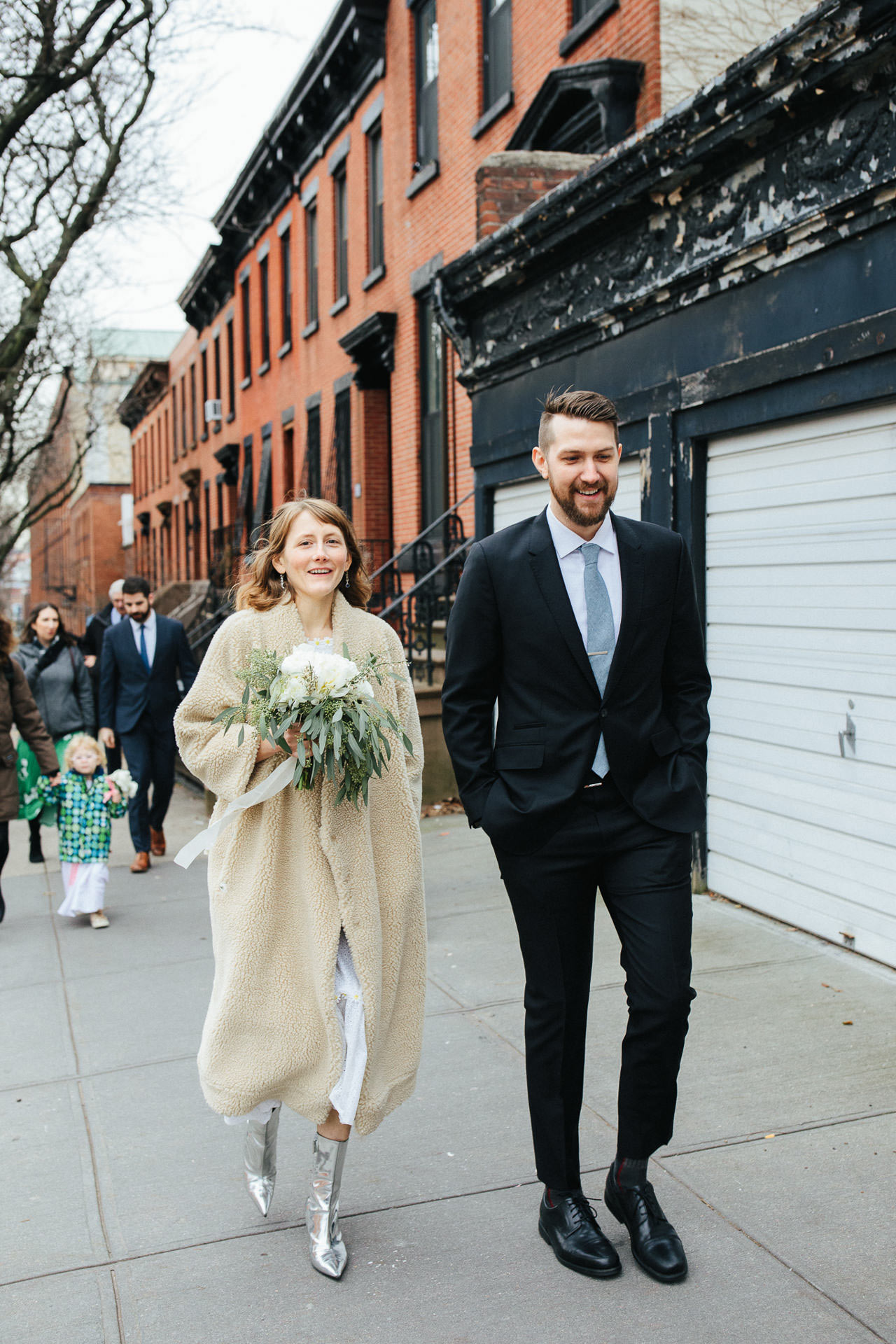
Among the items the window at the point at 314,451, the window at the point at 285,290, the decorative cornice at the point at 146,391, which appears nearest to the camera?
the window at the point at 314,451

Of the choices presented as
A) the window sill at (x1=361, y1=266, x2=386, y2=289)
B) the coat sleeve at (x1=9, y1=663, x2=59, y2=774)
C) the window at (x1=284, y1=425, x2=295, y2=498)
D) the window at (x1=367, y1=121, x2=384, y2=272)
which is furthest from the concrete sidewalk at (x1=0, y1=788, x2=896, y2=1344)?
the window at (x1=284, y1=425, x2=295, y2=498)

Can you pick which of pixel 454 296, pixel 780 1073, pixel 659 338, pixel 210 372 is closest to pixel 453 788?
pixel 454 296

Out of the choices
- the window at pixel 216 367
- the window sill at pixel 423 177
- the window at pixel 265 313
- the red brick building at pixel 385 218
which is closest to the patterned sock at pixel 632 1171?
the red brick building at pixel 385 218

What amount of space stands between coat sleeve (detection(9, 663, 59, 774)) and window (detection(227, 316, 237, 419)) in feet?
66.8

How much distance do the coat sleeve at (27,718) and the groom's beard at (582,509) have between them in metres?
4.91

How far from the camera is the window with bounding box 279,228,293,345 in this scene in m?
22.2

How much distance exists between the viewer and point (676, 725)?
132 inches

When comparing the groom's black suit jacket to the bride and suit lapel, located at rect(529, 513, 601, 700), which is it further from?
the bride

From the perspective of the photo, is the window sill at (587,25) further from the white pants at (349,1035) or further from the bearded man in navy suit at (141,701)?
the white pants at (349,1035)

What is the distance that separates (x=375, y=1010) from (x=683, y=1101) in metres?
1.51

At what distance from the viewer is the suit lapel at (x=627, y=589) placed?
3.21 meters

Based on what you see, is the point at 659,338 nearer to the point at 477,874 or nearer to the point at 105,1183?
the point at 477,874

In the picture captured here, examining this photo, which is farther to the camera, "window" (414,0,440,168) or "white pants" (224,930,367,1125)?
"window" (414,0,440,168)

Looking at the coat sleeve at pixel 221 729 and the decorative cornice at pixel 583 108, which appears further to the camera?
the decorative cornice at pixel 583 108
